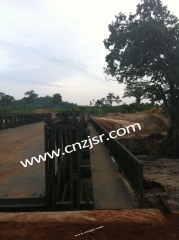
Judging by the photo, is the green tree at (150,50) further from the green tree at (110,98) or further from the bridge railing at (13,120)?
the green tree at (110,98)

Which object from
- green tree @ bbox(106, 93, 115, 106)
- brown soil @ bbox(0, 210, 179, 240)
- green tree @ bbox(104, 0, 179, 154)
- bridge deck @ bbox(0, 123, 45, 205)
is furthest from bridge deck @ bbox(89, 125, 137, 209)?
green tree @ bbox(106, 93, 115, 106)

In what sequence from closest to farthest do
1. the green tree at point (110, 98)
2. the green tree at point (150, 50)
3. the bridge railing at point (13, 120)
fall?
the green tree at point (150, 50), the bridge railing at point (13, 120), the green tree at point (110, 98)

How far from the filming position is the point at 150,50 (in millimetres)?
17031

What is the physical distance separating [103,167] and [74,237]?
385cm

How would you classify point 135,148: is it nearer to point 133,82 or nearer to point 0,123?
point 133,82

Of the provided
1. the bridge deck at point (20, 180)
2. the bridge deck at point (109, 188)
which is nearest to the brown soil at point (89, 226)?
the bridge deck at point (109, 188)

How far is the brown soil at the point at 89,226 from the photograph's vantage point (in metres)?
2.94

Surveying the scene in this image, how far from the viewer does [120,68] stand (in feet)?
58.6

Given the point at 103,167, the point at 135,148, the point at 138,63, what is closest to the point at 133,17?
the point at 138,63

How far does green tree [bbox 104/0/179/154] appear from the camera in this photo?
16.6 meters

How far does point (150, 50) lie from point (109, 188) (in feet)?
46.3

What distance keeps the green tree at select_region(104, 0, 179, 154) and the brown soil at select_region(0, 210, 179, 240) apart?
13791 mm

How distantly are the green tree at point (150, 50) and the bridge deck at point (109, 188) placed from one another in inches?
438

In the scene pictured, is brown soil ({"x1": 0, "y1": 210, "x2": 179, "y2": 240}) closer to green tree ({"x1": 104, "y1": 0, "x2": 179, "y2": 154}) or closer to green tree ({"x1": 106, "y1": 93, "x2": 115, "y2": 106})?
green tree ({"x1": 104, "y1": 0, "x2": 179, "y2": 154})
